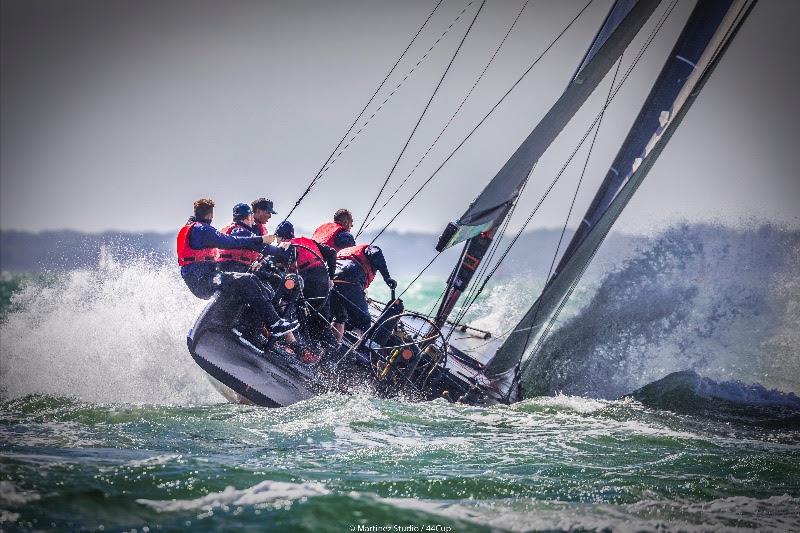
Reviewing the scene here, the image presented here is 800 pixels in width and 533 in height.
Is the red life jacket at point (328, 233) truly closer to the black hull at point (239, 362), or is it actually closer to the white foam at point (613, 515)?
the black hull at point (239, 362)

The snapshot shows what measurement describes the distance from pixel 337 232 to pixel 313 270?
2.38 feet

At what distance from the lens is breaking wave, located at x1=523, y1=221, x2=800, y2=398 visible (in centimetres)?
1045

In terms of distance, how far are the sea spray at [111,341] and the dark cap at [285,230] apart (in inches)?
85.0

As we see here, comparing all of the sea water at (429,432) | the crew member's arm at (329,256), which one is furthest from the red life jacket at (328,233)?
the sea water at (429,432)

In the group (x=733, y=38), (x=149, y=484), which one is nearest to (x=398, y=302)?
(x=149, y=484)

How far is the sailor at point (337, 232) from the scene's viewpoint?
25.1 feet

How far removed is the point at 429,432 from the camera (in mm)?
5840

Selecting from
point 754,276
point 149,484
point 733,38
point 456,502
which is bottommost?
point 149,484

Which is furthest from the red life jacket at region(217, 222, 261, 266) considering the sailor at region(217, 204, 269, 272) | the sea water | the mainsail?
the mainsail

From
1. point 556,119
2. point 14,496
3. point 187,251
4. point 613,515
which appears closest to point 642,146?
point 556,119

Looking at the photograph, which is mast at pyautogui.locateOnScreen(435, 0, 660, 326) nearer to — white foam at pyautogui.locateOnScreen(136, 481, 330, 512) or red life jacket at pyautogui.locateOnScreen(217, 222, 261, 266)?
red life jacket at pyautogui.locateOnScreen(217, 222, 261, 266)

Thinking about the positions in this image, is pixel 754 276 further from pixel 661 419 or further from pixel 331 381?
pixel 331 381

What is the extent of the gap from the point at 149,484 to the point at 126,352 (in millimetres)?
5611

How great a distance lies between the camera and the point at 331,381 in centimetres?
699
